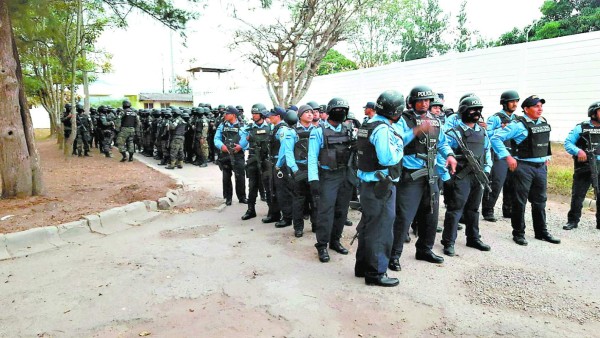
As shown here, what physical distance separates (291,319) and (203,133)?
10633 mm

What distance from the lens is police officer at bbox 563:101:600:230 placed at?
596 cm

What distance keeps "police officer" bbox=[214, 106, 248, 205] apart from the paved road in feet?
6.89

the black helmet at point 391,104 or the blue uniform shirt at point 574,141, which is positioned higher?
the black helmet at point 391,104

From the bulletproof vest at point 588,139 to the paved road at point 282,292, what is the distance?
1.20 m

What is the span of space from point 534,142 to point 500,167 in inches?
49.3

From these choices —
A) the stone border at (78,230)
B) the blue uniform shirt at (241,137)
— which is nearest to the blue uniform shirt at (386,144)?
the blue uniform shirt at (241,137)

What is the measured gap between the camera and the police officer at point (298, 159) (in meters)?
5.84

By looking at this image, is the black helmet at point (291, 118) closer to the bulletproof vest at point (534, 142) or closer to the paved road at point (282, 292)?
the paved road at point (282, 292)

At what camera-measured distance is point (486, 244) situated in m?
5.52

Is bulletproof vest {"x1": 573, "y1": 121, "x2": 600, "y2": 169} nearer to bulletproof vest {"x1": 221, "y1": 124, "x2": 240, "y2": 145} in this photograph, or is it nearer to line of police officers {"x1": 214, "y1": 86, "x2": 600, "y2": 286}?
line of police officers {"x1": 214, "y1": 86, "x2": 600, "y2": 286}

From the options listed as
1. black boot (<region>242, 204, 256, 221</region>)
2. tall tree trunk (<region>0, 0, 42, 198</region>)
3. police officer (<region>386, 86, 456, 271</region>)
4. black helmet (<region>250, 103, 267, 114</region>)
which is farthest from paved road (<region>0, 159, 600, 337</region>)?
tall tree trunk (<region>0, 0, 42, 198</region>)

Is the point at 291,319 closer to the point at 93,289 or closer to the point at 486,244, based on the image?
the point at 93,289

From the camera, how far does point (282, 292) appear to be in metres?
4.07

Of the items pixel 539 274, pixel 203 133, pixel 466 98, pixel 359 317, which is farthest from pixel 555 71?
pixel 359 317
